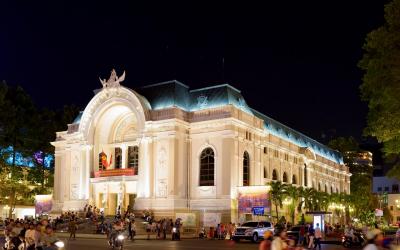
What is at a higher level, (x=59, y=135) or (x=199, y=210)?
(x=59, y=135)

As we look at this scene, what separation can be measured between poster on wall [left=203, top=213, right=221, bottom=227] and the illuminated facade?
797 millimetres

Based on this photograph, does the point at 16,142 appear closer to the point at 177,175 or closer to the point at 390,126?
the point at 177,175

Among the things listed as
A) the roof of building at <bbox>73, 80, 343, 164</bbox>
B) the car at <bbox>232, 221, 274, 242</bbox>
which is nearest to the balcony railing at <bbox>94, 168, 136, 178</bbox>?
the roof of building at <bbox>73, 80, 343, 164</bbox>

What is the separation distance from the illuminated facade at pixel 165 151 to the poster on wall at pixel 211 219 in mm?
797

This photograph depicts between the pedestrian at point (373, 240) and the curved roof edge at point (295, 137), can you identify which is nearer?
the pedestrian at point (373, 240)

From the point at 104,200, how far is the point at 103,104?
34.5 feet

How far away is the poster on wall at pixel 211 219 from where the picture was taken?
2043 inches

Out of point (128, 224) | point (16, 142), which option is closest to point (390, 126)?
point (128, 224)

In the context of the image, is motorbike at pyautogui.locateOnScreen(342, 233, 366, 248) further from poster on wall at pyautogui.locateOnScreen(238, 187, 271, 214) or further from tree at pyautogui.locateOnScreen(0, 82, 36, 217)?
tree at pyautogui.locateOnScreen(0, 82, 36, 217)

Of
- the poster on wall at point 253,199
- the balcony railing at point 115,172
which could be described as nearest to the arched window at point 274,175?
the poster on wall at point 253,199

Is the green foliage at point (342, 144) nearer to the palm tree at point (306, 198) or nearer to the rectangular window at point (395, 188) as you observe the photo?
the rectangular window at point (395, 188)

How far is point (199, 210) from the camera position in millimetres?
54219

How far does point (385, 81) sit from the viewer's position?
89.1 feet

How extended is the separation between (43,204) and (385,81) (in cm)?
4960
